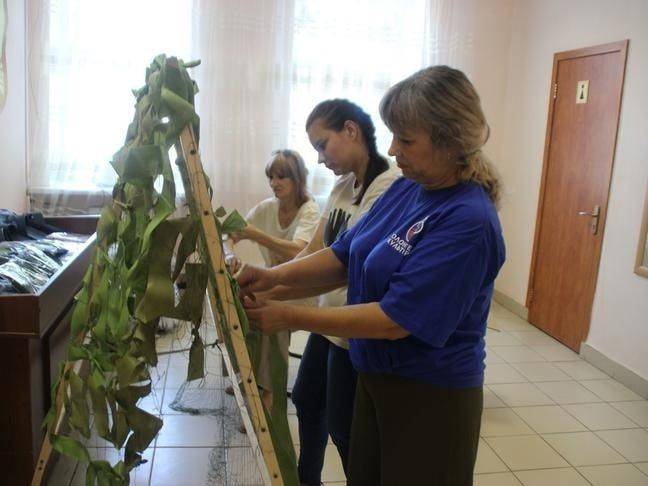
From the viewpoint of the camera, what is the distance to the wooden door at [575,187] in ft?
11.8

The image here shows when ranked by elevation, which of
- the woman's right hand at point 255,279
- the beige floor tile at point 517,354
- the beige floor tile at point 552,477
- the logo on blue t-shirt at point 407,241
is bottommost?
the beige floor tile at point 552,477

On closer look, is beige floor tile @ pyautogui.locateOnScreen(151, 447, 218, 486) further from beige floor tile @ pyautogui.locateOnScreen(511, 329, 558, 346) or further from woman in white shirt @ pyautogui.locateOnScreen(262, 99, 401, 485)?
beige floor tile @ pyautogui.locateOnScreen(511, 329, 558, 346)

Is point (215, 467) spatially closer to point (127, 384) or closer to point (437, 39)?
point (127, 384)

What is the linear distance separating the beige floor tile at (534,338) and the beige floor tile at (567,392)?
652 millimetres

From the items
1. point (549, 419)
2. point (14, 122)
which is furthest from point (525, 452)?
point (14, 122)

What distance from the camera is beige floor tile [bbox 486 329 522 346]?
399 cm

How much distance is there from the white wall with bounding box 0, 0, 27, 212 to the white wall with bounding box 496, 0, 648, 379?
2923 mm

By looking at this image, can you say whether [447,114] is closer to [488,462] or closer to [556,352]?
[488,462]

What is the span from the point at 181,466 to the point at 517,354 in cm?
237

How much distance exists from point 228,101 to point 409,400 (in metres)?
3.40

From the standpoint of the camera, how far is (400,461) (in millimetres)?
1273

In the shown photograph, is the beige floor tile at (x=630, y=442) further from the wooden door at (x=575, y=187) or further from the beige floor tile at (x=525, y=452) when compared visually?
the wooden door at (x=575, y=187)

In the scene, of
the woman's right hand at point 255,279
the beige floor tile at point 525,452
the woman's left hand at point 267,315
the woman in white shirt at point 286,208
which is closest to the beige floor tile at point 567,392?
the beige floor tile at point 525,452

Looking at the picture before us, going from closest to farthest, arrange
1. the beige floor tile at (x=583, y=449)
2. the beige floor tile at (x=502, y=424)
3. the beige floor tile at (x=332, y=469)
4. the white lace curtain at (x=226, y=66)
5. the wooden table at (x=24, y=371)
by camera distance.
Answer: the wooden table at (x=24, y=371), the beige floor tile at (x=332, y=469), the beige floor tile at (x=583, y=449), the beige floor tile at (x=502, y=424), the white lace curtain at (x=226, y=66)
